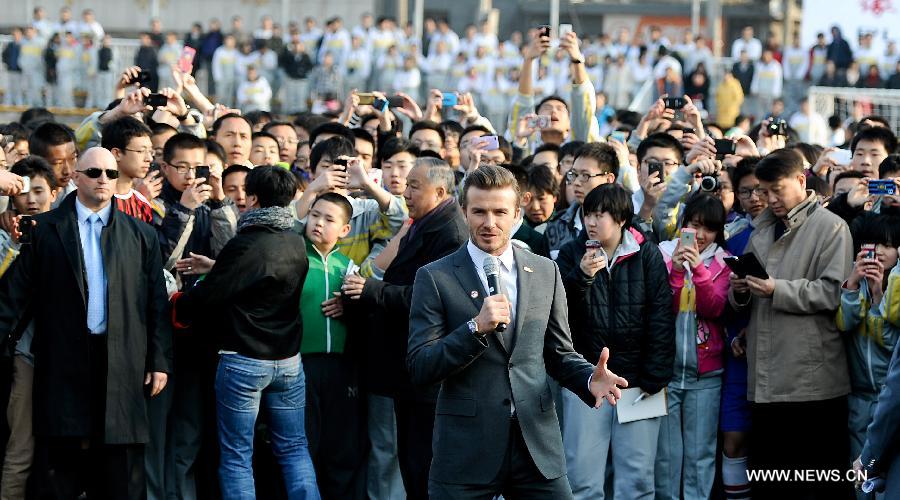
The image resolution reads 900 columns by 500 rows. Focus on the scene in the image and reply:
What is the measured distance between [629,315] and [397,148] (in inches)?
89.2

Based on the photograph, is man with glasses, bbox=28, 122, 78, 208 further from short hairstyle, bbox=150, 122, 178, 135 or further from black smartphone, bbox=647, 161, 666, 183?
black smartphone, bbox=647, 161, 666, 183

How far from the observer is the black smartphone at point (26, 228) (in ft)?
22.9

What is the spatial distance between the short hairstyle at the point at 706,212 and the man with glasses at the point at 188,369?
2.76 m

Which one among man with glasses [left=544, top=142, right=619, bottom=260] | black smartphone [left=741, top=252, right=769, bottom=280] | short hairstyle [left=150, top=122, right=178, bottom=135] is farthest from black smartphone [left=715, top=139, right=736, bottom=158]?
short hairstyle [left=150, top=122, right=178, bottom=135]

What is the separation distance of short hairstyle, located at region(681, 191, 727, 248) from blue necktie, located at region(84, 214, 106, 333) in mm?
3446

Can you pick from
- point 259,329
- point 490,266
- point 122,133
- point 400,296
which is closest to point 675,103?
point 400,296

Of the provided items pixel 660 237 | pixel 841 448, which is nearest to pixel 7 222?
pixel 660 237

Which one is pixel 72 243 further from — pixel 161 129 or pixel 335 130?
pixel 335 130

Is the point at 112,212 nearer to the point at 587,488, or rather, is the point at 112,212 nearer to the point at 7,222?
the point at 7,222

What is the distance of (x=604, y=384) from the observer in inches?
205

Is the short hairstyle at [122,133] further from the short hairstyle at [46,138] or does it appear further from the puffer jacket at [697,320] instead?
the puffer jacket at [697,320]

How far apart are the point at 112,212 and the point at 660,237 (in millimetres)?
3461

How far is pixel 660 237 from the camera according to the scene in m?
8.44

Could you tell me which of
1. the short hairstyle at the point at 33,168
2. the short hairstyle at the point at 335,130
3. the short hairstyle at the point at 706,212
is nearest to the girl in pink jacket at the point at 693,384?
the short hairstyle at the point at 706,212
